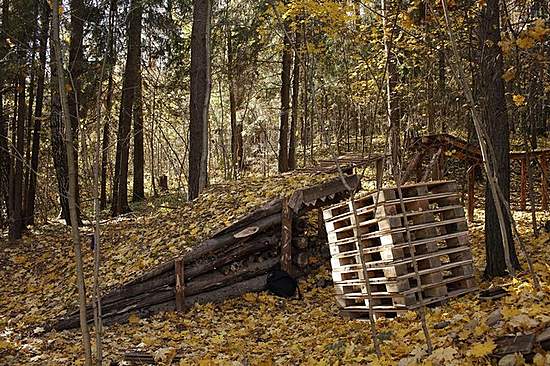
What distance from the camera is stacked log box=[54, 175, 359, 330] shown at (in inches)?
314

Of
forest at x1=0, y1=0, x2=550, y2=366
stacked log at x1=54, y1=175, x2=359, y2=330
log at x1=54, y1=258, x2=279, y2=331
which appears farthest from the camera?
stacked log at x1=54, y1=175, x2=359, y2=330

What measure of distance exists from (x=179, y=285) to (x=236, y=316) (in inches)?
39.9

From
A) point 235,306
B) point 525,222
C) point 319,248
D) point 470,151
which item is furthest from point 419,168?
point 235,306

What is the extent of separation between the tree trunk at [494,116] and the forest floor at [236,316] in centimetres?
44

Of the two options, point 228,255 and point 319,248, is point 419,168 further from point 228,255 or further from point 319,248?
point 228,255

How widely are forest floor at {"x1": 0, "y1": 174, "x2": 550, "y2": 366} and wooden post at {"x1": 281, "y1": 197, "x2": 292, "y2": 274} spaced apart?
474 millimetres

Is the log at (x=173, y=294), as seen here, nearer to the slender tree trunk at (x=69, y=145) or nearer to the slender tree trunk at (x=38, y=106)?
the slender tree trunk at (x=69, y=145)

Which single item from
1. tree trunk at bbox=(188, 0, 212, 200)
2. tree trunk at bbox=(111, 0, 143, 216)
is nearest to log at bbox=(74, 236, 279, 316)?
tree trunk at bbox=(188, 0, 212, 200)

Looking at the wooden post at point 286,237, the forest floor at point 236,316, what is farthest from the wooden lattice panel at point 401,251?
the wooden post at point 286,237

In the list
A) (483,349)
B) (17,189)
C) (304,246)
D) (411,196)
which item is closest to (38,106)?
(17,189)

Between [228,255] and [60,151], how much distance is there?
19.1 ft

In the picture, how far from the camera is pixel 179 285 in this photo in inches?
319

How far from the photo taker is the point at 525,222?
34.7 feet

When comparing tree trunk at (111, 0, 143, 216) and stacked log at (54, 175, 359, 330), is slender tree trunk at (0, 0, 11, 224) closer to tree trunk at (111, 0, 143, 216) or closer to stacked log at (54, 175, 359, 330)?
tree trunk at (111, 0, 143, 216)
